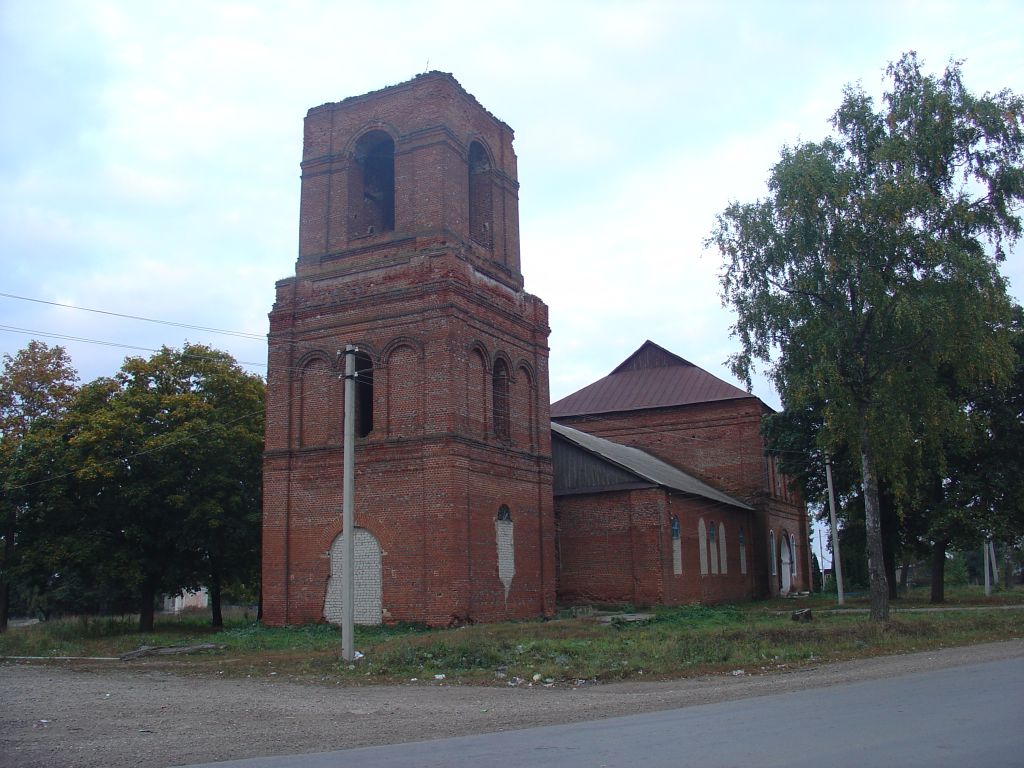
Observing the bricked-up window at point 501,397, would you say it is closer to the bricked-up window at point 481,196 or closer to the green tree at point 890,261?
the bricked-up window at point 481,196

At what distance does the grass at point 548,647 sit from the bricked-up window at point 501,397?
568 cm

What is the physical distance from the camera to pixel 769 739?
8.12m

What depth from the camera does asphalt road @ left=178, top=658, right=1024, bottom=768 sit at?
7.28 metres

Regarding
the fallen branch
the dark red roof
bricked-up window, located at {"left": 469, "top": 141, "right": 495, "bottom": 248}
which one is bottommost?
the fallen branch

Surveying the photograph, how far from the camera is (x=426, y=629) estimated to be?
867 inches

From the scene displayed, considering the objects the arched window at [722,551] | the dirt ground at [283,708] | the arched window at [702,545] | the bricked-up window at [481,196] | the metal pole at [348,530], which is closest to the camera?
the dirt ground at [283,708]

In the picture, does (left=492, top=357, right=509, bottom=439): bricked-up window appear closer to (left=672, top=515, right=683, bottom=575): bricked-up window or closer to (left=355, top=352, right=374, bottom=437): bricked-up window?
(left=355, top=352, right=374, bottom=437): bricked-up window

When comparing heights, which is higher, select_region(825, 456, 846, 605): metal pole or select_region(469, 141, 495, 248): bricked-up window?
select_region(469, 141, 495, 248): bricked-up window

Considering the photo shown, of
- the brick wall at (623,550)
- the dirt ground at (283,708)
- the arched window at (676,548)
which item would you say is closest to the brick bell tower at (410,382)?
the brick wall at (623,550)

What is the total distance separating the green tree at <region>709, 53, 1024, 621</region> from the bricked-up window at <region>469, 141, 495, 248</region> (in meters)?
8.23

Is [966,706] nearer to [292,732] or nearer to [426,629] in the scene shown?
[292,732]

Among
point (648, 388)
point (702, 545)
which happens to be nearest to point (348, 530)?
point (702, 545)

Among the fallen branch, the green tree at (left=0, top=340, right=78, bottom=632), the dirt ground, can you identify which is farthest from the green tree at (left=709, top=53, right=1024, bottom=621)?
the green tree at (left=0, top=340, right=78, bottom=632)

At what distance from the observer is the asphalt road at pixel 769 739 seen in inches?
287
